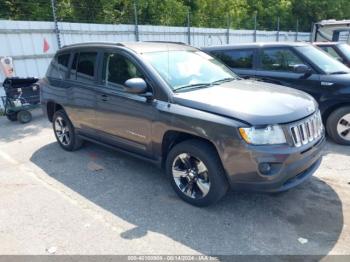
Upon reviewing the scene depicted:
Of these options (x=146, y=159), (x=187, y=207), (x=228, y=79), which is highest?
(x=228, y=79)

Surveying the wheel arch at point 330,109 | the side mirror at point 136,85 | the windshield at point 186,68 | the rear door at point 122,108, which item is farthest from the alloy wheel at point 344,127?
the side mirror at point 136,85

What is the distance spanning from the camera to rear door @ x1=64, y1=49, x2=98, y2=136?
4605 mm

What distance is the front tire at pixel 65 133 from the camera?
5.35m

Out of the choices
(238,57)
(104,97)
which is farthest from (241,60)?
(104,97)

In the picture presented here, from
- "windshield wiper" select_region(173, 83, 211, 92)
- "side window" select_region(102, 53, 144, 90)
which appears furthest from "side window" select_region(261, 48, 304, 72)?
"side window" select_region(102, 53, 144, 90)

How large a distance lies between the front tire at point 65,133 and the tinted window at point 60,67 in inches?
24.8

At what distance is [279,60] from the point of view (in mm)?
6090

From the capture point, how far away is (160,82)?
3.69 m

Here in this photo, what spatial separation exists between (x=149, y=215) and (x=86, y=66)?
2.51m

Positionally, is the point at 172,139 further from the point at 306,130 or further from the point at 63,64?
the point at 63,64

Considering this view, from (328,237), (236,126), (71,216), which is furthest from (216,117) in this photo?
(71,216)

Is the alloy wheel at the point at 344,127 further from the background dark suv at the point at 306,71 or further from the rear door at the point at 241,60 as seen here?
the rear door at the point at 241,60

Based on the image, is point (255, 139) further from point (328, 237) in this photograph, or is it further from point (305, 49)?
point (305, 49)

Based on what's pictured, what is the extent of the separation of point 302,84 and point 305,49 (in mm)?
716
